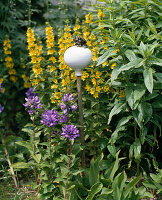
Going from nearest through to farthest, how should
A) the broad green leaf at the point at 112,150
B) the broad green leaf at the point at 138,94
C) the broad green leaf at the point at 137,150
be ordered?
the broad green leaf at the point at 138,94, the broad green leaf at the point at 137,150, the broad green leaf at the point at 112,150

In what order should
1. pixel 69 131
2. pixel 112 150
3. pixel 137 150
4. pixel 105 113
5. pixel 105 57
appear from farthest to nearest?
1. pixel 105 113
2. pixel 112 150
3. pixel 137 150
4. pixel 105 57
5. pixel 69 131

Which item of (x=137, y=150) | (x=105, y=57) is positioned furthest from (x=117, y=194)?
(x=105, y=57)

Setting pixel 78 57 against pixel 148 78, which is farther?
pixel 78 57

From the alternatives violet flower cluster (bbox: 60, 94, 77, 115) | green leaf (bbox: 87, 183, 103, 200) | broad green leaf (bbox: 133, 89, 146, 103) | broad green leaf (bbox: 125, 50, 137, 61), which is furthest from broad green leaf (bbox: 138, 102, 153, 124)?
green leaf (bbox: 87, 183, 103, 200)

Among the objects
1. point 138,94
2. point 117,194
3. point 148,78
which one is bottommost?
point 117,194

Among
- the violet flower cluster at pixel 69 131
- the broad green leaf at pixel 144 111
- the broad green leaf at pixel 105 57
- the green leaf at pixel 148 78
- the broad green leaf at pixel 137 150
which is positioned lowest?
the broad green leaf at pixel 137 150

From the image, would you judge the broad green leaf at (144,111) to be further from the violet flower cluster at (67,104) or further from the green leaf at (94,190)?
the green leaf at (94,190)

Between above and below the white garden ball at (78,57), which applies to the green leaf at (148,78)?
below

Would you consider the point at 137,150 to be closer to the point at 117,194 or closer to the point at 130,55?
the point at 117,194

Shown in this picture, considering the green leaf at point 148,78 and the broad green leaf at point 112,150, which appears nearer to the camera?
the green leaf at point 148,78

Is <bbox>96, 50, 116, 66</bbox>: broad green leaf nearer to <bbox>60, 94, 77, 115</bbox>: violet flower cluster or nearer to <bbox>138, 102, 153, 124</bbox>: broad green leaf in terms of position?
<bbox>60, 94, 77, 115</bbox>: violet flower cluster

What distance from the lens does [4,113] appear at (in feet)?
12.6

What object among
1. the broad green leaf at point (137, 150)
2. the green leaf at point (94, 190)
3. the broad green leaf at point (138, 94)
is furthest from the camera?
the broad green leaf at point (137, 150)

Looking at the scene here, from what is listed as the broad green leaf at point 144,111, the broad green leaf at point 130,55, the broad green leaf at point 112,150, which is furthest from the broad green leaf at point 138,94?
the broad green leaf at point 112,150
